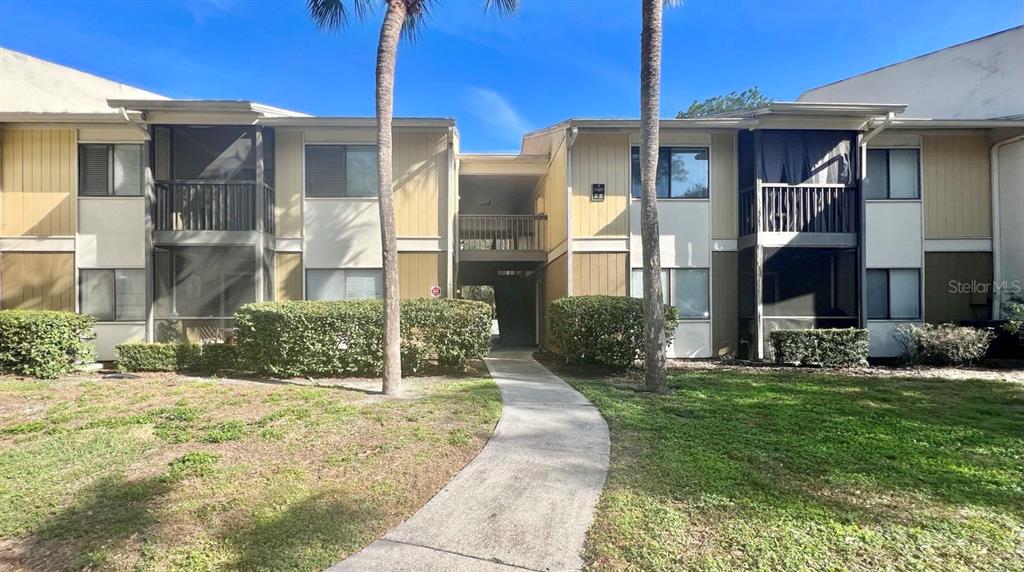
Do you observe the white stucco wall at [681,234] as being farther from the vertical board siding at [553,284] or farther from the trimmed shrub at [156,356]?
the trimmed shrub at [156,356]

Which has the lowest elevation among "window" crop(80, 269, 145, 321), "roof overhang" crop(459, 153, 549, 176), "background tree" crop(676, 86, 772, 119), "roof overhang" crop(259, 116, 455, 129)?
"window" crop(80, 269, 145, 321)

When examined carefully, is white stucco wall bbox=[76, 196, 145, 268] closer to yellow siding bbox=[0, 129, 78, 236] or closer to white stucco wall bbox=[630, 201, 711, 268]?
yellow siding bbox=[0, 129, 78, 236]

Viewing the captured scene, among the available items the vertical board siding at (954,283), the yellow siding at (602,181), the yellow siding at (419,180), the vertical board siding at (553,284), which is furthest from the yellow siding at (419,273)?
the vertical board siding at (954,283)

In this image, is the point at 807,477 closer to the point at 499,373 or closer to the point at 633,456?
the point at 633,456

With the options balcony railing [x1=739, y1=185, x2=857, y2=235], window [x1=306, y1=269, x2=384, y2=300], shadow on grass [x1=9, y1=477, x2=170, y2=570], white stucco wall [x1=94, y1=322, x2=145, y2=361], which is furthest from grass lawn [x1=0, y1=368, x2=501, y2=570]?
balcony railing [x1=739, y1=185, x2=857, y2=235]

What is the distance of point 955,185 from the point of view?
11828 mm

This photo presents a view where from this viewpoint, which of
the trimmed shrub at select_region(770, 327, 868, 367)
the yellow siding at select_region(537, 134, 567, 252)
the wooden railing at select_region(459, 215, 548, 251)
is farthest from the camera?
the wooden railing at select_region(459, 215, 548, 251)

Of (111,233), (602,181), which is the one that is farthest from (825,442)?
(111,233)

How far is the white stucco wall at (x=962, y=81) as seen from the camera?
493 inches

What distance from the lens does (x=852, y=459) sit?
176 inches

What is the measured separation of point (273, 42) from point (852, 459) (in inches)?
564

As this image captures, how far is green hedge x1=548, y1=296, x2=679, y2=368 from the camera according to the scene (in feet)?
29.5

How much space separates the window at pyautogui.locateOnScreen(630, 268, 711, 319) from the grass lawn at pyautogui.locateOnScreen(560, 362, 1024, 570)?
4.80 m

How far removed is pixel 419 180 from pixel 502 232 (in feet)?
10.9
